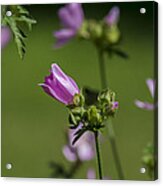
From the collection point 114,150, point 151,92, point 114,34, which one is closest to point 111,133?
point 114,150

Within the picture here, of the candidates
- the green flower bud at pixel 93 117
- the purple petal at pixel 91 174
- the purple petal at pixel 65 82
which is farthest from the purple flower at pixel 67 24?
the purple petal at pixel 91 174

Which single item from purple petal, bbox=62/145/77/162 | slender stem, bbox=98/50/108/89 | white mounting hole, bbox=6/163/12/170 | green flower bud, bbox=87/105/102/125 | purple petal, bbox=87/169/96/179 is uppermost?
slender stem, bbox=98/50/108/89

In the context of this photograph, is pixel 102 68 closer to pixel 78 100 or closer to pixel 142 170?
pixel 78 100

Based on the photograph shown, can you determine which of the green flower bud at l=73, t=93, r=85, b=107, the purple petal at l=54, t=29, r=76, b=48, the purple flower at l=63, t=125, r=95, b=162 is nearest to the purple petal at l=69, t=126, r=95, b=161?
the purple flower at l=63, t=125, r=95, b=162

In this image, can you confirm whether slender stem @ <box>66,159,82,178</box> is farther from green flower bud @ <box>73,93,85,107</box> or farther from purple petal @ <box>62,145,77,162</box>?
green flower bud @ <box>73,93,85,107</box>

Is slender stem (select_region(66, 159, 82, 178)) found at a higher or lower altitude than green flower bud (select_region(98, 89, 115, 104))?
lower

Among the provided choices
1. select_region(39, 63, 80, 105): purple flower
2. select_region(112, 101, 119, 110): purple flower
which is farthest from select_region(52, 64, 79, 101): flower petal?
select_region(112, 101, 119, 110): purple flower

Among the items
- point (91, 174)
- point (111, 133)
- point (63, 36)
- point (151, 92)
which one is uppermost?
point (63, 36)

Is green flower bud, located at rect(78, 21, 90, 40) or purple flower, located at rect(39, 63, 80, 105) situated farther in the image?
green flower bud, located at rect(78, 21, 90, 40)
